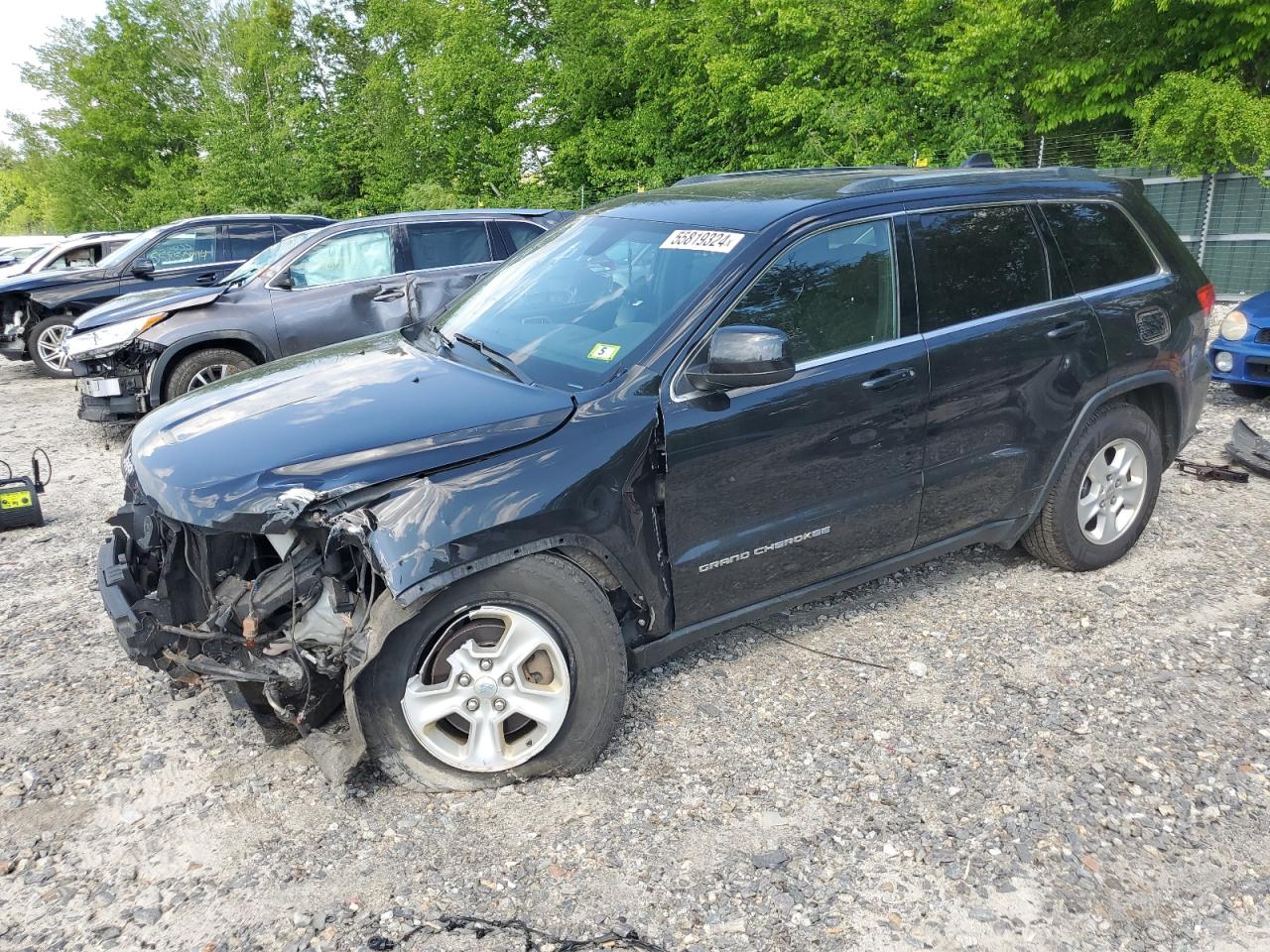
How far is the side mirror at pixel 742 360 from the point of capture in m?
3.18

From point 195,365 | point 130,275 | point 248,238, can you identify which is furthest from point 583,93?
point 195,365

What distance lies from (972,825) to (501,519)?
1.72 meters

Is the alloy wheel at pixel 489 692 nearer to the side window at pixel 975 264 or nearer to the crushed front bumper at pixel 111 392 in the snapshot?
the side window at pixel 975 264

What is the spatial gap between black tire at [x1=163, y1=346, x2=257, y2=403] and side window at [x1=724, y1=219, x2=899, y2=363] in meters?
5.66

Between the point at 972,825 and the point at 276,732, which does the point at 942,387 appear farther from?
the point at 276,732

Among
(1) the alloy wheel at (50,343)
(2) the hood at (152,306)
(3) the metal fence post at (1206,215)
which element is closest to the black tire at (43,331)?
(1) the alloy wheel at (50,343)

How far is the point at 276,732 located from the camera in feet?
10.8

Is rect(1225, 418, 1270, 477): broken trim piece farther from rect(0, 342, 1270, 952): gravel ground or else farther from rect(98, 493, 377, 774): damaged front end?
rect(98, 493, 377, 774): damaged front end

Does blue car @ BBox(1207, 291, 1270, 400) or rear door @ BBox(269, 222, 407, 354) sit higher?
rear door @ BBox(269, 222, 407, 354)

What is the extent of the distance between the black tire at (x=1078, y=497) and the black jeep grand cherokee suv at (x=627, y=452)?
2 cm

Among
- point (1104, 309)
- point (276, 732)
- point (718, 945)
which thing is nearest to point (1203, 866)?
point (718, 945)

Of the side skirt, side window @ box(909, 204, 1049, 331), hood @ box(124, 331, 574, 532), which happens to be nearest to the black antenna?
side window @ box(909, 204, 1049, 331)

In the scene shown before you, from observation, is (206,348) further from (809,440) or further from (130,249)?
(809,440)

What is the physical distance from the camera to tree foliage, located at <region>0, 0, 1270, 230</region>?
51.4ft
